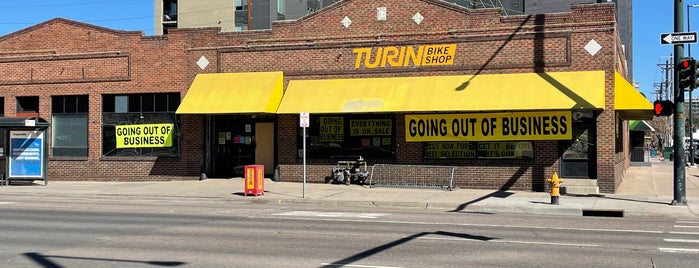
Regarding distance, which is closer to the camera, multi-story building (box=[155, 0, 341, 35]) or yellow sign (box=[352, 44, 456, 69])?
yellow sign (box=[352, 44, 456, 69])

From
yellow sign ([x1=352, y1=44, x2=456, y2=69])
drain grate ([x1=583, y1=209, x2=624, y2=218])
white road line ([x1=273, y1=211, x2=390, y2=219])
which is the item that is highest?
yellow sign ([x1=352, y1=44, x2=456, y2=69])

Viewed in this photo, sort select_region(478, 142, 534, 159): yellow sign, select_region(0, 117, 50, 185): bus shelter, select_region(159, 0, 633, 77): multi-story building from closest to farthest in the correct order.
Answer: select_region(478, 142, 534, 159): yellow sign, select_region(0, 117, 50, 185): bus shelter, select_region(159, 0, 633, 77): multi-story building

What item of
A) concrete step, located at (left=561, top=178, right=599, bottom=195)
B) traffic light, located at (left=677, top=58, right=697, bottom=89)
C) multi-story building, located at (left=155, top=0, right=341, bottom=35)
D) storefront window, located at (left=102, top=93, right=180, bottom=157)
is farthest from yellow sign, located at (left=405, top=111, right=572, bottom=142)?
multi-story building, located at (left=155, top=0, right=341, bottom=35)

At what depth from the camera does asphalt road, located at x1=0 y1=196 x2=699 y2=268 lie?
8422 mm

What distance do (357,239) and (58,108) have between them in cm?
1961

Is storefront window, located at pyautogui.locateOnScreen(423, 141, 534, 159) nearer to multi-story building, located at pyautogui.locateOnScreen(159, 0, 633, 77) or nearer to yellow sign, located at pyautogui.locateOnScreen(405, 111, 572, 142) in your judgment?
yellow sign, located at pyautogui.locateOnScreen(405, 111, 572, 142)

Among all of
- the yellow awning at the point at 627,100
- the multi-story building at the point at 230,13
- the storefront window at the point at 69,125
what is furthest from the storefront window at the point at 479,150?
the multi-story building at the point at 230,13

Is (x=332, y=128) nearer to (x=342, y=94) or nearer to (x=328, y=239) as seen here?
(x=342, y=94)

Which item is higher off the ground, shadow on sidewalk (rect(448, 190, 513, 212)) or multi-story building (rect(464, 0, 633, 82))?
multi-story building (rect(464, 0, 633, 82))

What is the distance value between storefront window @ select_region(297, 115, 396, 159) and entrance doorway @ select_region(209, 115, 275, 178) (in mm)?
1962

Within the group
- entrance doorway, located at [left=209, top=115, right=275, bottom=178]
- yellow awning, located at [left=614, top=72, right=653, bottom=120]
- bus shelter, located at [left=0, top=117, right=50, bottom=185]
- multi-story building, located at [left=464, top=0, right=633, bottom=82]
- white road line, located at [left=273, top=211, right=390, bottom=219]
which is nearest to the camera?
white road line, located at [left=273, top=211, right=390, bottom=219]

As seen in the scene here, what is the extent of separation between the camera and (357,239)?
1047cm

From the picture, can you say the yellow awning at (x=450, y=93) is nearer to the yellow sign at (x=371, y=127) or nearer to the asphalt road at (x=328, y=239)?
the yellow sign at (x=371, y=127)

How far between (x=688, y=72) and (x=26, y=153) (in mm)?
21983
